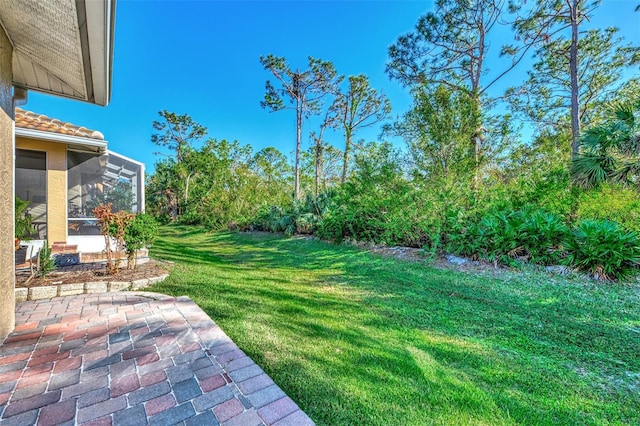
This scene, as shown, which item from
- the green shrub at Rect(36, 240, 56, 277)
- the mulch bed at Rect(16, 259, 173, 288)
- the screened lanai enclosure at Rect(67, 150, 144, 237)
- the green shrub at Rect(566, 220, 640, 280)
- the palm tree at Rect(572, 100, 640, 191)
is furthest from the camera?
the screened lanai enclosure at Rect(67, 150, 144, 237)

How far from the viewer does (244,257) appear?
7934mm

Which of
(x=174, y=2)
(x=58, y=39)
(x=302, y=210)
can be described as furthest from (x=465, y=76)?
(x=58, y=39)

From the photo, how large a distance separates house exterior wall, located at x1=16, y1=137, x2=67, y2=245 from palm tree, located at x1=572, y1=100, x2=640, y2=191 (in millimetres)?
11871

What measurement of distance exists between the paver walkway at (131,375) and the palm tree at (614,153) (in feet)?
26.5

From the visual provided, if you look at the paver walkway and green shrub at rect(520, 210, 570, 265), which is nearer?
the paver walkway

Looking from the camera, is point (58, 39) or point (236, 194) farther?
point (236, 194)

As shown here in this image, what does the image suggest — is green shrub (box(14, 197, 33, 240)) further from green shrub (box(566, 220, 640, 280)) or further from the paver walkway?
green shrub (box(566, 220, 640, 280))

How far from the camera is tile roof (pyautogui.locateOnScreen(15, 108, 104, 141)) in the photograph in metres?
5.37

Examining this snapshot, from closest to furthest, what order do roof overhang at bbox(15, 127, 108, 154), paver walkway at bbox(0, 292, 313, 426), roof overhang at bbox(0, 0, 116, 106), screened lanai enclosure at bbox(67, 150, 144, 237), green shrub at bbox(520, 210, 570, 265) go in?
1. paver walkway at bbox(0, 292, 313, 426)
2. roof overhang at bbox(0, 0, 116, 106)
3. roof overhang at bbox(15, 127, 108, 154)
4. green shrub at bbox(520, 210, 570, 265)
5. screened lanai enclosure at bbox(67, 150, 144, 237)

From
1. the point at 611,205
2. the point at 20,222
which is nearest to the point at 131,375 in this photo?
the point at 20,222

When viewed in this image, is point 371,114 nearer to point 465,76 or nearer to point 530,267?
point 465,76

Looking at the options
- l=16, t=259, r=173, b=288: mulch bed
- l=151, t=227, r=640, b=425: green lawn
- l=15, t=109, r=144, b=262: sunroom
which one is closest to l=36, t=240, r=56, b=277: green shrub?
l=16, t=259, r=173, b=288: mulch bed

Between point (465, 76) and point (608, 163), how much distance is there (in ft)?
26.2

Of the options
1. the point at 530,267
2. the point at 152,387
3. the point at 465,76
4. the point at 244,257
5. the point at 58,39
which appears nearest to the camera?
the point at 152,387
